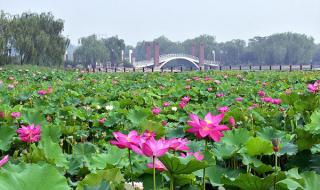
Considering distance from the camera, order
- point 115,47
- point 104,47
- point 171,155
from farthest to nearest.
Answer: point 115,47 → point 104,47 → point 171,155

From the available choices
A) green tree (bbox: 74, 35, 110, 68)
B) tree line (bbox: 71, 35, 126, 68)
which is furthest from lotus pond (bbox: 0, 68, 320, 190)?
green tree (bbox: 74, 35, 110, 68)

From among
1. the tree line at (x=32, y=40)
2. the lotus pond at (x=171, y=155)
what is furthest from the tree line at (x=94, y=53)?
the lotus pond at (x=171, y=155)

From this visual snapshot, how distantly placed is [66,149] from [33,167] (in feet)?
5.34

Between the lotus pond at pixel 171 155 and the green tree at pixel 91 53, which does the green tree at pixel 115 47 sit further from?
the lotus pond at pixel 171 155

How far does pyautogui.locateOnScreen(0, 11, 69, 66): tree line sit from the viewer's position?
2470 cm

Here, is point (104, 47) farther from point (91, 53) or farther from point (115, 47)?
point (115, 47)

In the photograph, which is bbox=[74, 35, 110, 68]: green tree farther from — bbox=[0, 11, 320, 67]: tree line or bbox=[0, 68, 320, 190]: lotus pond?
bbox=[0, 68, 320, 190]: lotus pond

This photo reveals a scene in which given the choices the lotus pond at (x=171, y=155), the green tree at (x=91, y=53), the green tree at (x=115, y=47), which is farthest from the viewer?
the green tree at (x=115, y=47)

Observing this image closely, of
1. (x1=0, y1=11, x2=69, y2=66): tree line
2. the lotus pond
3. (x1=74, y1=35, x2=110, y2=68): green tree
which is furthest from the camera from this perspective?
(x1=74, y1=35, x2=110, y2=68): green tree

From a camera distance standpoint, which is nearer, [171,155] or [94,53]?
[171,155]

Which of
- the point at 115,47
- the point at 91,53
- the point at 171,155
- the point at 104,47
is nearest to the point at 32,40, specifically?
the point at 171,155

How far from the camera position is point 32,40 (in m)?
26.0

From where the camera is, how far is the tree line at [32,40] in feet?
81.0

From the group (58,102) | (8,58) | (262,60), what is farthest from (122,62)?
(58,102)
